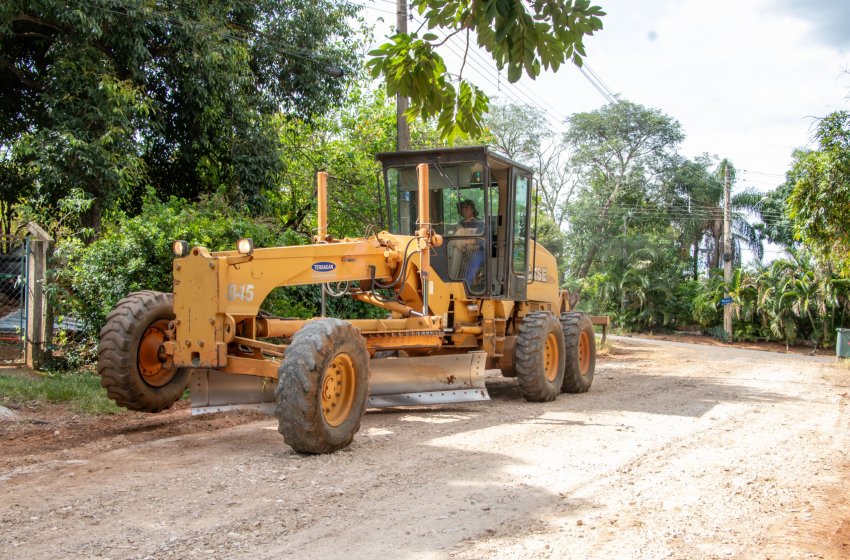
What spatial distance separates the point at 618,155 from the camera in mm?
44812

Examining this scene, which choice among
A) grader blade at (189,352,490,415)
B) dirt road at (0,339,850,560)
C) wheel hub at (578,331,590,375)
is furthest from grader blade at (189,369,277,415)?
wheel hub at (578,331,590,375)

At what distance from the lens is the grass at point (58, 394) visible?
8742mm

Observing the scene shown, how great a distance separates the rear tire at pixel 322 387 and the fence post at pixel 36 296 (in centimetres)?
610

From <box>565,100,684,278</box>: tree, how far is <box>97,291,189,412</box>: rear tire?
1456 inches

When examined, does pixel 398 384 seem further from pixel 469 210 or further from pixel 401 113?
pixel 401 113

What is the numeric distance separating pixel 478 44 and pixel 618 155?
42447 millimetres

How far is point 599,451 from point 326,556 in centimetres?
342

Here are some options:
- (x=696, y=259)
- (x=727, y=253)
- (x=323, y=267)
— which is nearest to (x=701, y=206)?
(x=696, y=259)

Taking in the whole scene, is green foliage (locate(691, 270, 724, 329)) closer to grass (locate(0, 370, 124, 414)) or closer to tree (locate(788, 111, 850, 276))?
tree (locate(788, 111, 850, 276))

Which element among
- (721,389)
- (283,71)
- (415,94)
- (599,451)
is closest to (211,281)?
(415,94)

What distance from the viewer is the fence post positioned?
1074cm

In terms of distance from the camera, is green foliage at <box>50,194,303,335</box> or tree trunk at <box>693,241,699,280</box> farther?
tree trunk at <box>693,241,699,280</box>

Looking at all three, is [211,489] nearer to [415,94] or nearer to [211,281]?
[211,281]

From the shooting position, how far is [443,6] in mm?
4383
